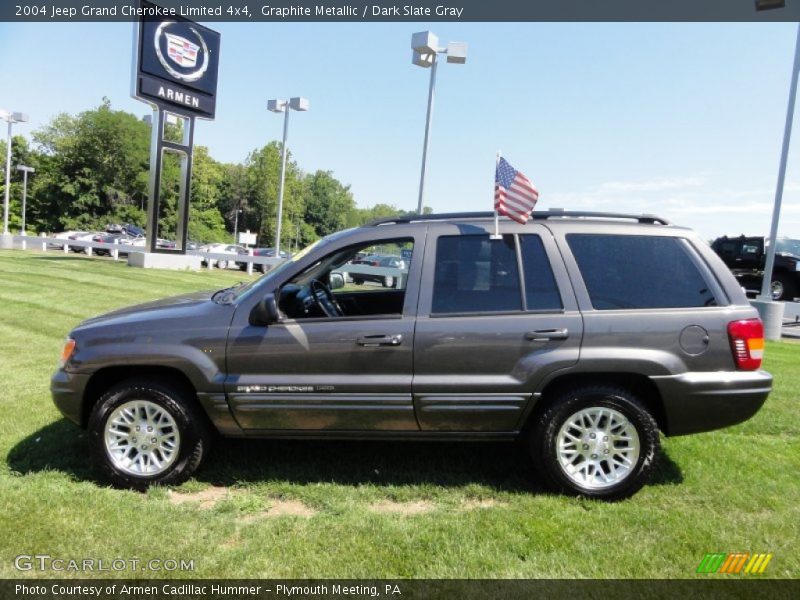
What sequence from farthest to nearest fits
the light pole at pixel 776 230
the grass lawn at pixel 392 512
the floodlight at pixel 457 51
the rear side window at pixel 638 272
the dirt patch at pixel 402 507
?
the floodlight at pixel 457 51
the light pole at pixel 776 230
the rear side window at pixel 638 272
the dirt patch at pixel 402 507
the grass lawn at pixel 392 512

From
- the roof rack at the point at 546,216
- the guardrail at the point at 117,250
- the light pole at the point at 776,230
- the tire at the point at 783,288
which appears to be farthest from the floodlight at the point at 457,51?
the roof rack at the point at 546,216

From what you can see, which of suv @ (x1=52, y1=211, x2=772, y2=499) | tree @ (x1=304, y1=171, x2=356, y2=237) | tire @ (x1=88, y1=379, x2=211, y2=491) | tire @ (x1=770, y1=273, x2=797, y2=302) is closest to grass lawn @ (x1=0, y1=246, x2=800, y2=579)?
tire @ (x1=88, y1=379, x2=211, y2=491)

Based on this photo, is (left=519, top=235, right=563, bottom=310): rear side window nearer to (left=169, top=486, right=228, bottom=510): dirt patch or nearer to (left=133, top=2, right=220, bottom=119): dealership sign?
(left=169, top=486, right=228, bottom=510): dirt patch

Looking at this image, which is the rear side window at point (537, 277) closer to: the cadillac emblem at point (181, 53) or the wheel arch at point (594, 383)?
the wheel arch at point (594, 383)

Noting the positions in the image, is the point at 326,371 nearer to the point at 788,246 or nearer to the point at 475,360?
the point at 475,360

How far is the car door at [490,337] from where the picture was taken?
12.1ft

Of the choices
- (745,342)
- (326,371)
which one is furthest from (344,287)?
(745,342)

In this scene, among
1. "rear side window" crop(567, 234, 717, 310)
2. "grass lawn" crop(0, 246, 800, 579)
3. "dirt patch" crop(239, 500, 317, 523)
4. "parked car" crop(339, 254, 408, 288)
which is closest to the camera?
"grass lawn" crop(0, 246, 800, 579)

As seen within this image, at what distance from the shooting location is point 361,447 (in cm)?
462

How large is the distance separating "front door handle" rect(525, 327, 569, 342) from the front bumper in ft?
9.87

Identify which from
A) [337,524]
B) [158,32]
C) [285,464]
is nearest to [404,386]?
[337,524]

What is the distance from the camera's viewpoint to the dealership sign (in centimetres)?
2123

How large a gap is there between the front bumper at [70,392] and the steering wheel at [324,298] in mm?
1645

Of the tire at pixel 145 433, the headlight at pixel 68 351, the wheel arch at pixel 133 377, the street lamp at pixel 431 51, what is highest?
the street lamp at pixel 431 51
